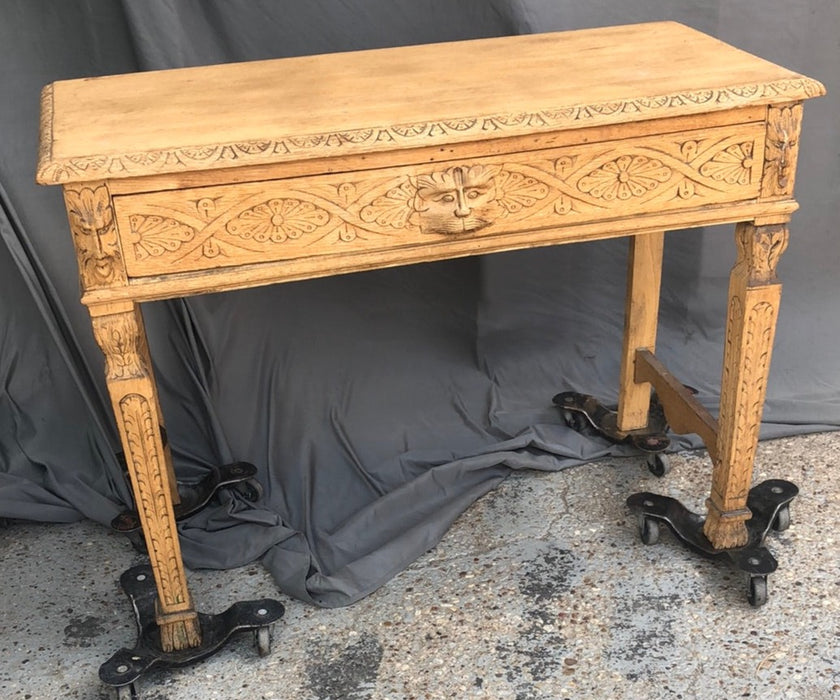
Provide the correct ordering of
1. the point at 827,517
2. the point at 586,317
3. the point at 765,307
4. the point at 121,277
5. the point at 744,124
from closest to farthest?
A: the point at 121,277
the point at 744,124
the point at 765,307
the point at 827,517
the point at 586,317

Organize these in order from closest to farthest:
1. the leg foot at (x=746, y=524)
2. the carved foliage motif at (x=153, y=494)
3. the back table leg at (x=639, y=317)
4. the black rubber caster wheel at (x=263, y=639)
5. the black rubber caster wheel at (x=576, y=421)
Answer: the carved foliage motif at (x=153, y=494), the black rubber caster wheel at (x=263, y=639), the leg foot at (x=746, y=524), the back table leg at (x=639, y=317), the black rubber caster wheel at (x=576, y=421)

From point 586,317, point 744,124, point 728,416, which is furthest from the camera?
point 586,317

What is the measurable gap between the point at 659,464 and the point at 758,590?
1.72 ft

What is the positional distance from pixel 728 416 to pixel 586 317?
91 cm

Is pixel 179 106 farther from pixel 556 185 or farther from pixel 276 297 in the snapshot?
pixel 276 297

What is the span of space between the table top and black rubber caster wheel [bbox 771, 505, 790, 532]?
1001mm

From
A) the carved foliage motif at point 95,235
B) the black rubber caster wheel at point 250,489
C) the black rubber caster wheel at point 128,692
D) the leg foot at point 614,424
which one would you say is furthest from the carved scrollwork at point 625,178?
the black rubber caster wheel at point 128,692

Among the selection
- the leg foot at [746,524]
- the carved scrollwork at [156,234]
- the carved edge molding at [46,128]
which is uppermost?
the carved edge molding at [46,128]

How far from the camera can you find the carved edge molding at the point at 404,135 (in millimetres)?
1789

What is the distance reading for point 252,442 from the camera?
290 centimetres

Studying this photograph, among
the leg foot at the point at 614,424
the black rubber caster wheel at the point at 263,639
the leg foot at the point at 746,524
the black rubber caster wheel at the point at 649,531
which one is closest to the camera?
the black rubber caster wheel at the point at 263,639

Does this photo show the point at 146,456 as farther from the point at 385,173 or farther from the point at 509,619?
the point at 509,619

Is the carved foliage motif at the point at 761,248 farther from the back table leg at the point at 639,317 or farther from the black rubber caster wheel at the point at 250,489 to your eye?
the black rubber caster wheel at the point at 250,489

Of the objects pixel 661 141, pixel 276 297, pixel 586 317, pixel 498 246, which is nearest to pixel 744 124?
pixel 661 141
